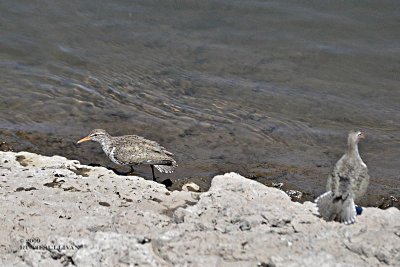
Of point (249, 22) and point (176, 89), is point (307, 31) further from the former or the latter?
point (176, 89)

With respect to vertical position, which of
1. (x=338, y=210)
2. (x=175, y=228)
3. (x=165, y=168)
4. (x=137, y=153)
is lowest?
(x=165, y=168)

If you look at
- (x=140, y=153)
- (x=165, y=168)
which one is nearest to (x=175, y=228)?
(x=165, y=168)

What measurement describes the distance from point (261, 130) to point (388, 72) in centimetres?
378

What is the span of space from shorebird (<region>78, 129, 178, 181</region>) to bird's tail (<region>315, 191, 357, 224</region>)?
3267 mm

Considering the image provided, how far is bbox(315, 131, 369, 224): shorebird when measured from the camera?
731 centimetres

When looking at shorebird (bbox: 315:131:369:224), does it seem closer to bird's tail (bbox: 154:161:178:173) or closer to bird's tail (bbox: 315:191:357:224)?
bird's tail (bbox: 315:191:357:224)

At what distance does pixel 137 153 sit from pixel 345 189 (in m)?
3.68

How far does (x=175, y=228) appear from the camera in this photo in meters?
7.11

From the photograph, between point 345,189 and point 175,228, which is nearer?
point 175,228

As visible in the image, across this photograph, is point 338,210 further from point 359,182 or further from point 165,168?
point 165,168

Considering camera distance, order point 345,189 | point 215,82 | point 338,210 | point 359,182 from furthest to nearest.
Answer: point 215,82 → point 359,182 → point 345,189 → point 338,210

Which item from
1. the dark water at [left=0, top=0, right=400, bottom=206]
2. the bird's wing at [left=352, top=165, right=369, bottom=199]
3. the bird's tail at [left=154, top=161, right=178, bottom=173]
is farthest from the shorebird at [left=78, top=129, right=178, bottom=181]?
the bird's wing at [left=352, top=165, right=369, bottom=199]

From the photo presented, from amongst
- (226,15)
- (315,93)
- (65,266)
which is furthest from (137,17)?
(65,266)

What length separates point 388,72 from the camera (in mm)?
14789
